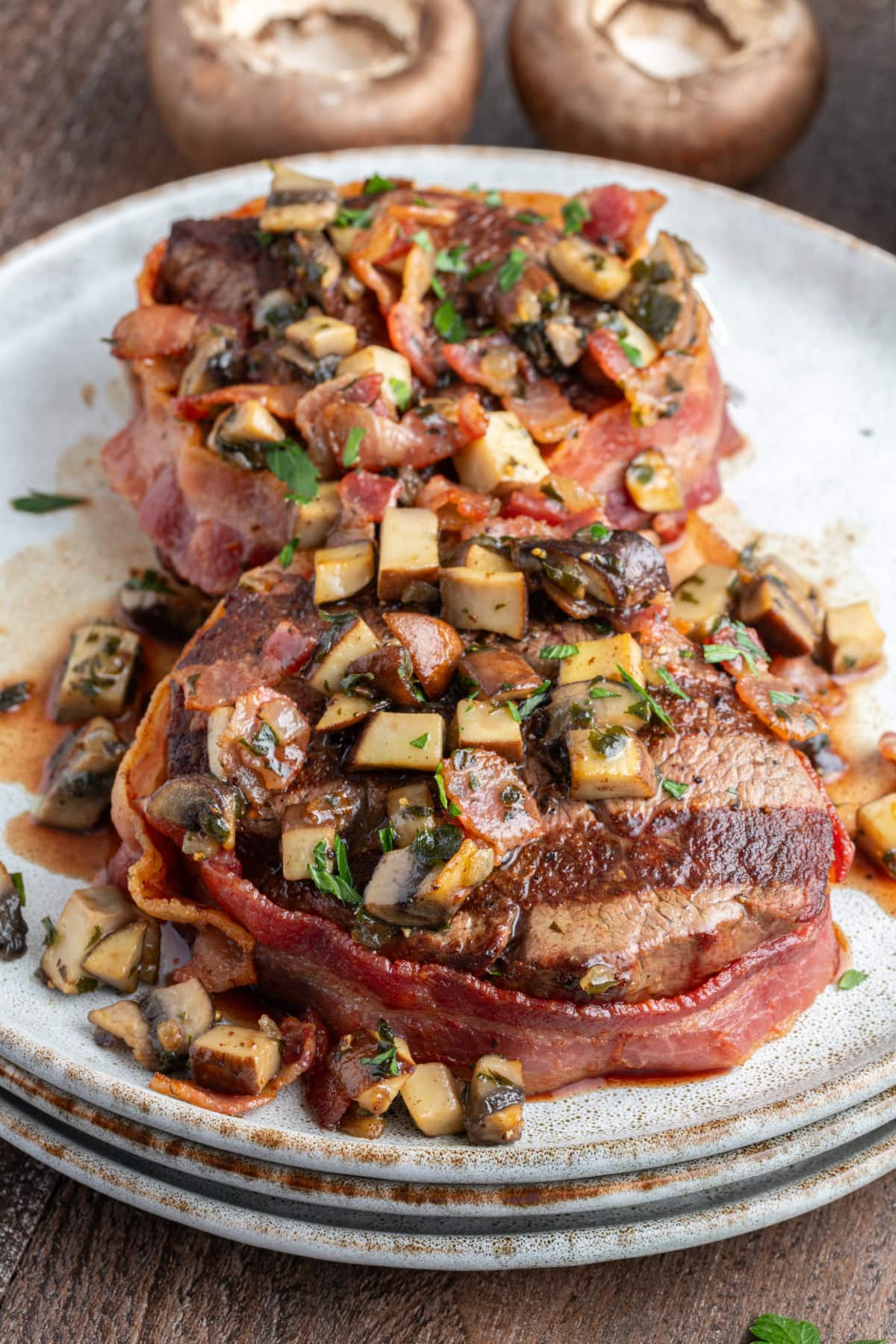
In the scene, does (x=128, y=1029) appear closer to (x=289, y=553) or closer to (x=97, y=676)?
(x=97, y=676)

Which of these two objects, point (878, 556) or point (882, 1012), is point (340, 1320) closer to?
point (882, 1012)

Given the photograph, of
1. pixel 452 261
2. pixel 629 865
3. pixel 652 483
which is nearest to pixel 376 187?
pixel 452 261

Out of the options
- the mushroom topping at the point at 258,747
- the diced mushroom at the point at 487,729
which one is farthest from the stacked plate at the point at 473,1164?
the diced mushroom at the point at 487,729

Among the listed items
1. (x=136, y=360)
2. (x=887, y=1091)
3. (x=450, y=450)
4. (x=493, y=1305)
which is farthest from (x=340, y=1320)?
(x=136, y=360)

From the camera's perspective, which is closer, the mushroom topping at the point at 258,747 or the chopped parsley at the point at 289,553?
the mushroom topping at the point at 258,747

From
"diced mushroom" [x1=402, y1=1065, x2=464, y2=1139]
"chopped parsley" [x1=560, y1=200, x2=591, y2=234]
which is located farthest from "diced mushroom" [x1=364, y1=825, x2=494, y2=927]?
"chopped parsley" [x1=560, y1=200, x2=591, y2=234]

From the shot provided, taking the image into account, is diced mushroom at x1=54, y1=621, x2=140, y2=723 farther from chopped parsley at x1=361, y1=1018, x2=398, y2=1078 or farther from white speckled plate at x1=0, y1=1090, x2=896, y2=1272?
chopped parsley at x1=361, y1=1018, x2=398, y2=1078

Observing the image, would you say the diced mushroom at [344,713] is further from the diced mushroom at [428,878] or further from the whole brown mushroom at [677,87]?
the whole brown mushroom at [677,87]
